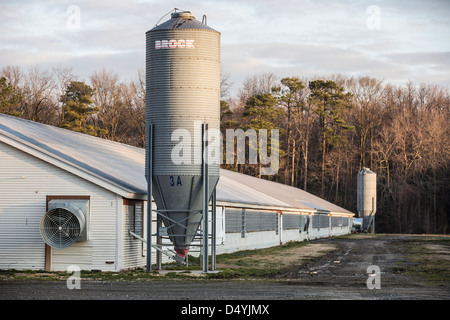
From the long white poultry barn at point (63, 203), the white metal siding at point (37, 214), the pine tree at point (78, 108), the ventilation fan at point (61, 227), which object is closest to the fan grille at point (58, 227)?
the ventilation fan at point (61, 227)

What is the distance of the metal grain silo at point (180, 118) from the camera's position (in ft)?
70.8

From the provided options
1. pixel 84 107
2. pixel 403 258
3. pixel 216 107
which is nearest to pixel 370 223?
pixel 84 107

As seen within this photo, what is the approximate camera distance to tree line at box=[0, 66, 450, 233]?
75938mm

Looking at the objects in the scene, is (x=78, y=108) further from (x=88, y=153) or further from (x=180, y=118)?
(x=180, y=118)

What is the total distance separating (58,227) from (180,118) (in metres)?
5.33

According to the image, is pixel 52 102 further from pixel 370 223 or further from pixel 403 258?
A: pixel 403 258

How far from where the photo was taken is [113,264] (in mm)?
21922

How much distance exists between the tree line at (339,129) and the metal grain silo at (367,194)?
611 centimetres

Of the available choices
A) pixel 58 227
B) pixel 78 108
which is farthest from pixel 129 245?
pixel 78 108

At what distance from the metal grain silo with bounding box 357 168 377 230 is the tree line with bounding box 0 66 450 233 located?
611 centimetres

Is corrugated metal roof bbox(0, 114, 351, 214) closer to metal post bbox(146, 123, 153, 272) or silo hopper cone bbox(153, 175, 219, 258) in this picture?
metal post bbox(146, 123, 153, 272)

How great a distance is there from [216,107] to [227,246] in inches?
440
